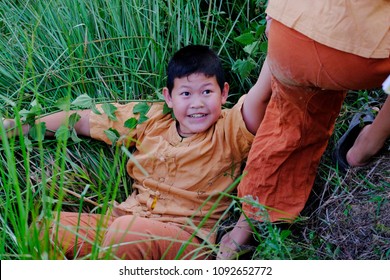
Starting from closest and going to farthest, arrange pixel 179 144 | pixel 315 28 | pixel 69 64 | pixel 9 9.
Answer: pixel 315 28
pixel 179 144
pixel 69 64
pixel 9 9

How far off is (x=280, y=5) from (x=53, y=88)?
139cm

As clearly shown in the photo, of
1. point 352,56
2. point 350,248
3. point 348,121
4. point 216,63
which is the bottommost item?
point 350,248

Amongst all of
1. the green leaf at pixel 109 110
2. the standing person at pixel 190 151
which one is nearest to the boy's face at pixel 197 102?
the standing person at pixel 190 151

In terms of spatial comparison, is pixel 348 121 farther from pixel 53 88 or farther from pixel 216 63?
pixel 53 88

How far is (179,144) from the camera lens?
2957 millimetres

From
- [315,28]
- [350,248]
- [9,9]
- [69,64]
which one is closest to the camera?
[315,28]

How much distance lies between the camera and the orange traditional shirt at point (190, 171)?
9.39 feet

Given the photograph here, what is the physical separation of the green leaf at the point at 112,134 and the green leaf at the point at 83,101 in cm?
14

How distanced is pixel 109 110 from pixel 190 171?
0.45m

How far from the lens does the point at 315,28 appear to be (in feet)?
6.40

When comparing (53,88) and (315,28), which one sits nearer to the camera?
(315,28)

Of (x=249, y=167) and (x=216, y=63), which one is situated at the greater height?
(x=216, y=63)

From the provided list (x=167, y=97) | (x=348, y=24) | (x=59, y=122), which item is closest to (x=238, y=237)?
(x=167, y=97)

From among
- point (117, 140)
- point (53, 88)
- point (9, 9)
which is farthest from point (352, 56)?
point (9, 9)
